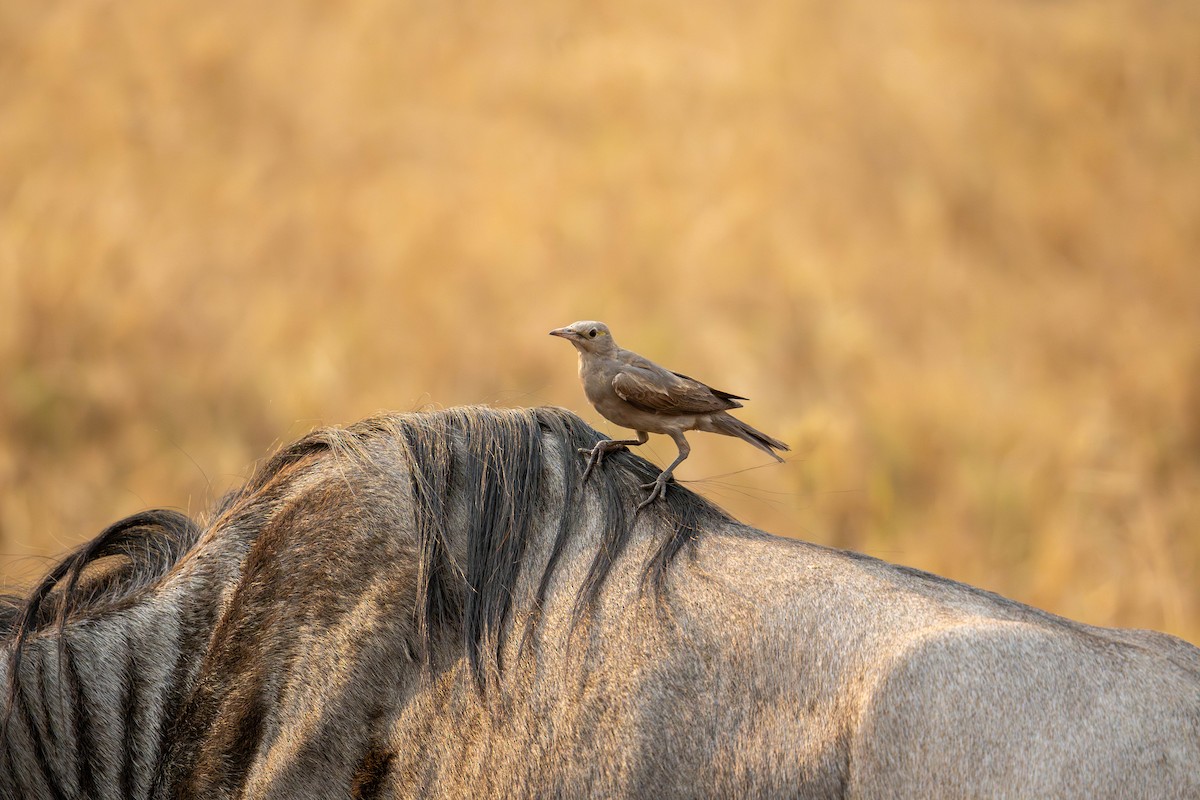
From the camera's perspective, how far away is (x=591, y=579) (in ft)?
10.8

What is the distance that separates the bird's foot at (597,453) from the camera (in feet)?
11.5

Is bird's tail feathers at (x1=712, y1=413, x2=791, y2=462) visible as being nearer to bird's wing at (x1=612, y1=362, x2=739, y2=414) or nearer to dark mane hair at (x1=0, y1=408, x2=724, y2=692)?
bird's wing at (x1=612, y1=362, x2=739, y2=414)

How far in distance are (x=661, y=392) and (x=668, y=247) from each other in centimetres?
836

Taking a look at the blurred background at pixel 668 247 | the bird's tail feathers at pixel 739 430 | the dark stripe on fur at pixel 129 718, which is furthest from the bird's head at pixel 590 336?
the blurred background at pixel 668 247

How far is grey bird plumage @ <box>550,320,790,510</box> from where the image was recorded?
3.47 metres

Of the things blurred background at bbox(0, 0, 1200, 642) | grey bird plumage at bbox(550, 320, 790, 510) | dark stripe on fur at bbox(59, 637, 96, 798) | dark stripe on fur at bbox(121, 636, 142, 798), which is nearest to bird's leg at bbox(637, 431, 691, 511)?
grey bird plumage at bbox(550, 320, 790, 510)

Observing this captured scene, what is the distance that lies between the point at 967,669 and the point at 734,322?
7983 millimetres

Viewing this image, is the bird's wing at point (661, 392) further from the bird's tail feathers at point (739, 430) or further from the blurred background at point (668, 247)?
the blurred background at point (668, 247)

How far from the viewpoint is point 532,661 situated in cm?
320

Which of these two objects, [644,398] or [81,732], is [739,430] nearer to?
[644,398]

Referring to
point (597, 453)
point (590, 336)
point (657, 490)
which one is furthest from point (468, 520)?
point (590, 336)

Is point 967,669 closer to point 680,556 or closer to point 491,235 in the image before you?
point 680,556

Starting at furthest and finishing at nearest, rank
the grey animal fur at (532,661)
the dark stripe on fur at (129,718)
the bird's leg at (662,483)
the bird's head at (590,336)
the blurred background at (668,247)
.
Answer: the blurred background at (668,247) → the bird's head at (590,336) → the bird's leg at (662,483) → the dark stripe on fur at (129,718) → the grey animal fur at (532,661)

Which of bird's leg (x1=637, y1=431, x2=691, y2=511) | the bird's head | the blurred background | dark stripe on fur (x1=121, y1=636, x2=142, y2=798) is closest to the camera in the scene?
dark stripe on fur (x1=121, y1=636, x2=142, y2=798)
